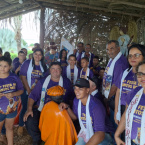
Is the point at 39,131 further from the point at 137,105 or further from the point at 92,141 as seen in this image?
the point at 137,105

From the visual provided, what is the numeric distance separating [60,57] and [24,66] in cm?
131

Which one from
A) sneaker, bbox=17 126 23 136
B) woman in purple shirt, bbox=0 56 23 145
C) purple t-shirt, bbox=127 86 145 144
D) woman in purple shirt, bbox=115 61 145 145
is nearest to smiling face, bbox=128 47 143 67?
woman in purple shirt, bbox=115 61 145 145

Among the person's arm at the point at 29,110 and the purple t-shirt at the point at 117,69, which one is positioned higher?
the purple t-shirt at the point at 117,69

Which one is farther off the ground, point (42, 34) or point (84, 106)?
point (42, 34)

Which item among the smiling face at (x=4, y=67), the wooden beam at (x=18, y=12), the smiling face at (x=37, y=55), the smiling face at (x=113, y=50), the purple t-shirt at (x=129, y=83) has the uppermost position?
the wooden beam at (x=18, y=12)

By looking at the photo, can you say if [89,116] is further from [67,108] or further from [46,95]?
[46,95]

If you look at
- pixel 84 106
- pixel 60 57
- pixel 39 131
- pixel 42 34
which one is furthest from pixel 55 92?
pixel 42 34

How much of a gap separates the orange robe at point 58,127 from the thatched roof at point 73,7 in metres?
4.05

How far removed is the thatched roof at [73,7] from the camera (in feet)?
16.4

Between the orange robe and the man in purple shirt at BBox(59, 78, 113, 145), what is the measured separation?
0.51ft

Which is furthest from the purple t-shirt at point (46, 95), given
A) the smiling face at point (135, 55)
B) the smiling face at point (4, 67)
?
the smiling face at point (135, 55)

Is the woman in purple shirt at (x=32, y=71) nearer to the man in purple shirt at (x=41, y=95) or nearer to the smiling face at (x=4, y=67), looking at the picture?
the man in purple shirt at (x=41, y=95)

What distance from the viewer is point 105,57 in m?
5.95

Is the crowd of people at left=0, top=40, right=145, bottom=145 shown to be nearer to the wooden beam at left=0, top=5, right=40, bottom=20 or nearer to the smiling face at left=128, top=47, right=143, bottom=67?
the smiling face at left=128, top=47, right=143, bottom=67
